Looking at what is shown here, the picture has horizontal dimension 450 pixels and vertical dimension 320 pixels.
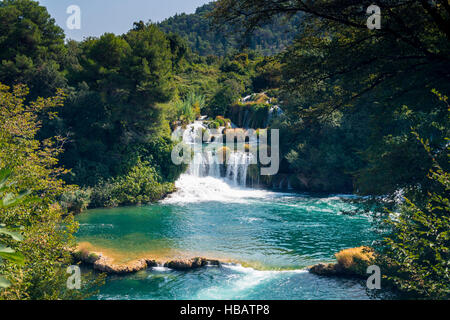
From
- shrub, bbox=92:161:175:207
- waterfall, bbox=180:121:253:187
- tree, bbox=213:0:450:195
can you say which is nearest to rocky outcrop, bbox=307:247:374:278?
tree, bbox=213:0:450:195

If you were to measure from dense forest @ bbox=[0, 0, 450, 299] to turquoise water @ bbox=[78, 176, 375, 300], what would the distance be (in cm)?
173

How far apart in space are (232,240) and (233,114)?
20004 mm

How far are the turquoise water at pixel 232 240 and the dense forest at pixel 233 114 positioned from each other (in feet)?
5.67

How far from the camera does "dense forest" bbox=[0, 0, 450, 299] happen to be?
5.51 metres

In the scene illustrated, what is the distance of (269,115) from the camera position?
2811 centimetres

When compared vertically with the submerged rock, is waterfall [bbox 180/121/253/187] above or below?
above

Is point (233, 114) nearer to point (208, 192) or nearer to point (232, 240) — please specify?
point (208, 192)

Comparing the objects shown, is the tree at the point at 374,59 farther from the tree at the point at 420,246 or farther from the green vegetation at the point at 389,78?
the tree at the point at 420,246

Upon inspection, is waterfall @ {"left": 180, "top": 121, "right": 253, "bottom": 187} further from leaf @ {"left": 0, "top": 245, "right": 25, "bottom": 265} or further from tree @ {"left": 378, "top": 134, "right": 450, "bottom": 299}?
leaf @ {"left": 0, "top": 245, "right": 25, "bottom": 265}

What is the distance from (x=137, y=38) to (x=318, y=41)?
17.1 m

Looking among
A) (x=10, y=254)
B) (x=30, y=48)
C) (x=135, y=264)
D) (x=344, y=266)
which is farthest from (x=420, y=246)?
(x=30, y=48)

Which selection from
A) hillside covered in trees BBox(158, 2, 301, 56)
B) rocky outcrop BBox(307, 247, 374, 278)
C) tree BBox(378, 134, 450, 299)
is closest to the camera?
tree BBox(378, 134, 450, 299)
